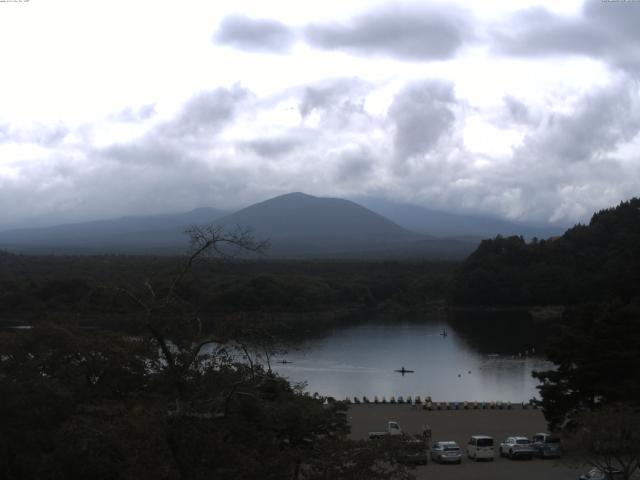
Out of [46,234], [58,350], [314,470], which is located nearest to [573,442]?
[314,470]

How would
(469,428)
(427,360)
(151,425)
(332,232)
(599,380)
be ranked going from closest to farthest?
(151,425) < (599,380) < (469,428) < (427,360) < (332,232)

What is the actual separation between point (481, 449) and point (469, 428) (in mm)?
2934

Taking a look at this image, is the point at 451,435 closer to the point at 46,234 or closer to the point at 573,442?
the point at 573,442

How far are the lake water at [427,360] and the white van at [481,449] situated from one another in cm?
552

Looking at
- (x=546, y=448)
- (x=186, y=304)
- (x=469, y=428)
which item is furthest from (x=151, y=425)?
(x=469, y=428)

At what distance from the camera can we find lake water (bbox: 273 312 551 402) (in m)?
20.2

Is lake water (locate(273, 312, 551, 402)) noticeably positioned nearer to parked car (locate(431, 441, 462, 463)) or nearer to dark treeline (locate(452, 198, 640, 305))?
parked car (locate(431, 441, 462, 463))

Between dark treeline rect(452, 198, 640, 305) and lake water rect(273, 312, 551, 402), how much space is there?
5575 millimetres

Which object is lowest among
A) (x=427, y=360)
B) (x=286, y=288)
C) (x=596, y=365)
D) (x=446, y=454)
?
(x=427, y=360)

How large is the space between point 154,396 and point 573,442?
466cm

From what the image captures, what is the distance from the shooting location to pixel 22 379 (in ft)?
23.0

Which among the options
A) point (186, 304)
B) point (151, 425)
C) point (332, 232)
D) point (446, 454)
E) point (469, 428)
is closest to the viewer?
point (151, 425)

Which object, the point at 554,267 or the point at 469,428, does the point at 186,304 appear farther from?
the point at 554,267

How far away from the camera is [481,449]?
34.3ft
